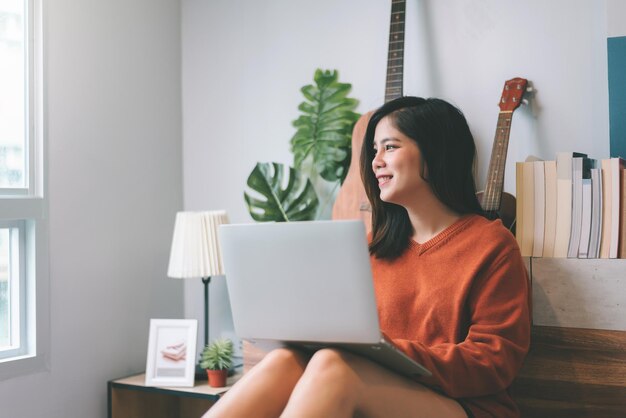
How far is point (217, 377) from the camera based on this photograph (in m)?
2.49

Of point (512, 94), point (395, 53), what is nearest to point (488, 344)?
point (512, 94)

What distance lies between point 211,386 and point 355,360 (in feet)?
3.65

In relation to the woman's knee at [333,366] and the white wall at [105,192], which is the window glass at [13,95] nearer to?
the white wall at [105,192]

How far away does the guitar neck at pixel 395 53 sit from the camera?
Answer: 92.9 inches

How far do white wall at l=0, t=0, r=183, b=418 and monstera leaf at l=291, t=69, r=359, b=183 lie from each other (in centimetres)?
62

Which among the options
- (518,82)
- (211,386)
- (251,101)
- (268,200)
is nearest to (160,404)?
(211,386)

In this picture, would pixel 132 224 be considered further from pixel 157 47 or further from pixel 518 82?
pixel 518 82

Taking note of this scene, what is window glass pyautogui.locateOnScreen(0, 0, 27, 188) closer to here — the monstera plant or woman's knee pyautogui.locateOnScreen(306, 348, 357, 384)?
the monstera plant

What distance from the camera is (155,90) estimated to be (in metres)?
2.95

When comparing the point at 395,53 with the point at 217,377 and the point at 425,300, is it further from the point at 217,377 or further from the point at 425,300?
the point at 217,377

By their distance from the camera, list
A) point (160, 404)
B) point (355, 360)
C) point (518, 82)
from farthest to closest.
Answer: point (160, 404), point (518, 82), point (355, 360)

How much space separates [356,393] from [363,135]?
113cm

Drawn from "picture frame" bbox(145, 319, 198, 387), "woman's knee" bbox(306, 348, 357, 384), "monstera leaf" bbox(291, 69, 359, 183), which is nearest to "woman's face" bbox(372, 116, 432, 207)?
"woman's knee" bbox(306, 348, 357, 384)

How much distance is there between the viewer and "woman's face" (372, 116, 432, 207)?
6.20 feet
